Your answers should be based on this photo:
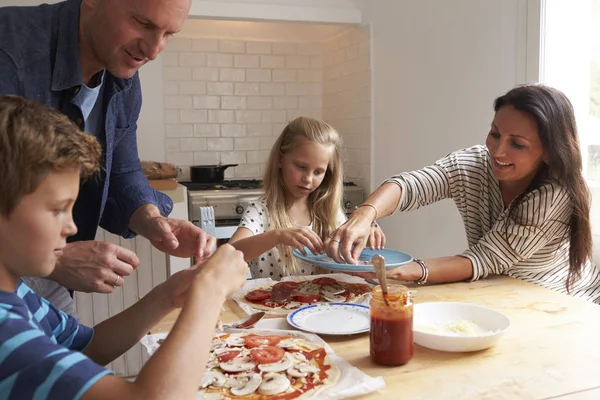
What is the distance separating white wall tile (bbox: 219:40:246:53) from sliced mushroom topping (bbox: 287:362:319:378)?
3.72 metres

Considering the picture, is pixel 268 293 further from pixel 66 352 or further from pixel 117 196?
pixel 66 352

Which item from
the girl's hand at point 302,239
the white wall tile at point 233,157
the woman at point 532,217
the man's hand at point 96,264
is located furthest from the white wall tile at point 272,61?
the man's hand at point 96,264

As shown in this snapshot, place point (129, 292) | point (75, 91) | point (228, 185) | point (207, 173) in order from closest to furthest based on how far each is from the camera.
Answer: point (75, 91) < point (129, 292) < point (228, 185) < point (207, 173)

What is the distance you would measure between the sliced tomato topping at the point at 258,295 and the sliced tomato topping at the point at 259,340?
362 mm

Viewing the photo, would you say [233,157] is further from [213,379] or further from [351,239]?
[213,379]

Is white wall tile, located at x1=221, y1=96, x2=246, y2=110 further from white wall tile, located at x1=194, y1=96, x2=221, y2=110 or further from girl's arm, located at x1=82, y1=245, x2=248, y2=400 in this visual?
girl's arm, located at x1=82, y1=245, x2=248, y2=400

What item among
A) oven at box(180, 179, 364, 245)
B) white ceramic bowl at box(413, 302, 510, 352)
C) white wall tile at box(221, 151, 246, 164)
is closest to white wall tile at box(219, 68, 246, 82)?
white wall tile at box(221, 151, 246, 164)

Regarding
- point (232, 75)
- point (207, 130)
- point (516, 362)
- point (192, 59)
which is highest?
point (192, 59)

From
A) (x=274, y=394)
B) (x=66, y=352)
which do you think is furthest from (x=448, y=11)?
(x=66, y=352)

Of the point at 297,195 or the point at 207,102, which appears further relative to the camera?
the point at 207,102

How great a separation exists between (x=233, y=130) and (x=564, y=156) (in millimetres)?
3076

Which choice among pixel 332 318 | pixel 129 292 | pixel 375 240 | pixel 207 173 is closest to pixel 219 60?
pixel 207 173

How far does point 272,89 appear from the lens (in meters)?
4.70

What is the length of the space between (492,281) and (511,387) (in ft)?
2.84
